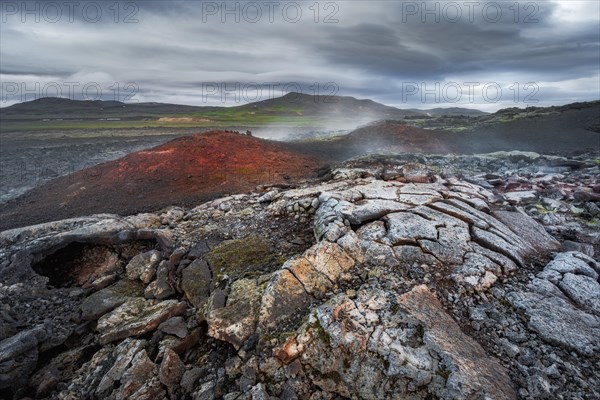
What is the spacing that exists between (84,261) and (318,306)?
17.5 feet

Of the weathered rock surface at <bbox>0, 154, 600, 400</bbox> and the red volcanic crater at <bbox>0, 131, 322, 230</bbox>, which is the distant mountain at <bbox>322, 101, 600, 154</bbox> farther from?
the weathered rock surface at <bbox>0, 154, 600, 400</bbox>

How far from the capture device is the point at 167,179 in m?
13.0

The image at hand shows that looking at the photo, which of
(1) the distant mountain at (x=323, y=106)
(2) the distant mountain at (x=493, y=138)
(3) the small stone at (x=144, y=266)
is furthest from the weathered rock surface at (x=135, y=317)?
(1) the distant mountain at (x=323, y=106)

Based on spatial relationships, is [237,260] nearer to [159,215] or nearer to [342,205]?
[342,205]

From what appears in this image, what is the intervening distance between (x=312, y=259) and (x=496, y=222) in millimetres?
3752

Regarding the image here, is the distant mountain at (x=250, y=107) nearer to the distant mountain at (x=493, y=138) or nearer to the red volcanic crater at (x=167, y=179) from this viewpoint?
the distant mountain at (x=493, y=138)

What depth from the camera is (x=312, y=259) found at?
15.8 ft

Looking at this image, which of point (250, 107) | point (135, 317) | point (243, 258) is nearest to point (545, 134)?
point (243, 258)

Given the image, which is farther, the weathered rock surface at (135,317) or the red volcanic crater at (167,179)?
the red volcanic crater at (167,179)

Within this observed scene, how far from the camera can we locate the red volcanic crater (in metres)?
11.0

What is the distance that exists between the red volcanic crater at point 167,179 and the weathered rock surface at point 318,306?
4.12 meters

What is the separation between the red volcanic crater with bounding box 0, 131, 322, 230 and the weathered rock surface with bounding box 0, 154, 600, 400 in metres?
4.12

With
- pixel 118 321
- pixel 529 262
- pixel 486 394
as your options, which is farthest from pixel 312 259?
pixel 529 262

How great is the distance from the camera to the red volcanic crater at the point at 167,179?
1098 centimetres
